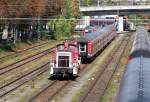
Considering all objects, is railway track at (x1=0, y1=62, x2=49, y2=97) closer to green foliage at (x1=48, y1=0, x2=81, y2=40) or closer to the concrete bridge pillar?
green foliage at (x1=48, y1=0, x2=81, y2=40)

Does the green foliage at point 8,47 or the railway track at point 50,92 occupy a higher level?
the green foliage at point 8,47

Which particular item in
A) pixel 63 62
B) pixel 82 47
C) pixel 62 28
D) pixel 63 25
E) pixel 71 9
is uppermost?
pixel 71 9

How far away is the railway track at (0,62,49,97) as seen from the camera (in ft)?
92.4

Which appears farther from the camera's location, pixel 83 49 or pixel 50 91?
pixel 83 49

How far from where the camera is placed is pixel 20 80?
32.4 meters

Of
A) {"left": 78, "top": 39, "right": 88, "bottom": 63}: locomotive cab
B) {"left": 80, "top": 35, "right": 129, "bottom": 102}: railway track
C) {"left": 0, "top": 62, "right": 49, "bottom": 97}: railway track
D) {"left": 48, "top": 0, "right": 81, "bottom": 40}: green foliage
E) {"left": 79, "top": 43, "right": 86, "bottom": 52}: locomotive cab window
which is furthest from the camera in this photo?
{"left": 48, "top": 0, "right": 81, "bottom": 40}: green foliage

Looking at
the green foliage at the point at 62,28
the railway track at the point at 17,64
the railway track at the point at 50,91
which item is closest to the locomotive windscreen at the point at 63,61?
the railway track at the point at 50,91

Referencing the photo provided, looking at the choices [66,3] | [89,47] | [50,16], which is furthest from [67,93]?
[66,3]

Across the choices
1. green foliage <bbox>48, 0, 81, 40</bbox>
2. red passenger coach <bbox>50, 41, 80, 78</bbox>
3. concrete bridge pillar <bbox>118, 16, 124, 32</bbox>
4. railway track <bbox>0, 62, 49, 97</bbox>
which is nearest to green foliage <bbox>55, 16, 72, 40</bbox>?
green foliage <bbox>48, 0, 81, 40</bbox>

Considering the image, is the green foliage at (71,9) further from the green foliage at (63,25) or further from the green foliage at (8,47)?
the green foliage at (8,47)

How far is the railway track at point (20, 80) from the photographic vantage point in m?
28.2

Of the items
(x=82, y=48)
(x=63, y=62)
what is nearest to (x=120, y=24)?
(x=82, y=48)

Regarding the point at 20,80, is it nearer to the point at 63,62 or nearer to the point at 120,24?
the point at 63,62

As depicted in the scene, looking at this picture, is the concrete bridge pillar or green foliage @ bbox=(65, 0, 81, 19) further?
the concrete bridge pillar
